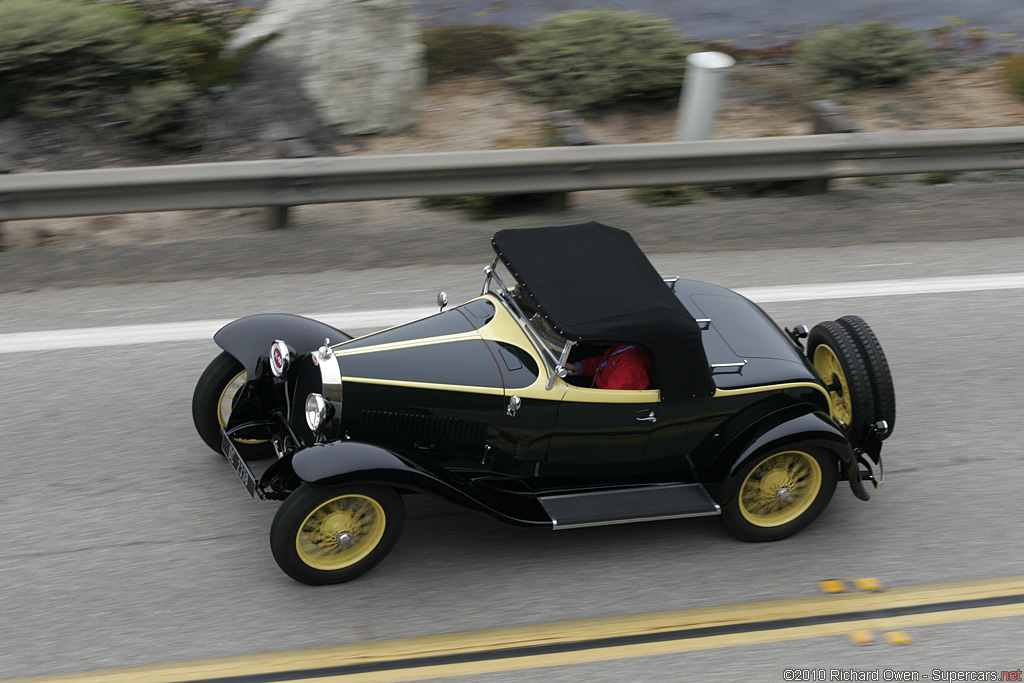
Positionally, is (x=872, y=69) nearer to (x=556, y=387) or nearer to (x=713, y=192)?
(x=713, y=192)

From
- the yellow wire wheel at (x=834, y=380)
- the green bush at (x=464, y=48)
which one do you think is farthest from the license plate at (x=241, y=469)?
the green bush at (x=464, y=48)

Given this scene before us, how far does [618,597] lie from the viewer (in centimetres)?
508

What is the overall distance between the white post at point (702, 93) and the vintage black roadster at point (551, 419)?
15.1ft

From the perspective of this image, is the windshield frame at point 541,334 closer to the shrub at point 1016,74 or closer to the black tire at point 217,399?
the black tire at point 217,399

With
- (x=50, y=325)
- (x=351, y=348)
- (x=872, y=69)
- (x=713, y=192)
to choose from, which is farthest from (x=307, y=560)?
(x=872, y=69)

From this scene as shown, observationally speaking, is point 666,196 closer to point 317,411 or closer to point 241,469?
point 317,411

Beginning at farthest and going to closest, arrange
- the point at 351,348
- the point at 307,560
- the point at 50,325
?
the point at 50,325
the point at 351,348
the point at 307,560

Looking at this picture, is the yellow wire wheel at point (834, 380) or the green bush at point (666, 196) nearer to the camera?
the yellow wire wheel at point (834, 380)

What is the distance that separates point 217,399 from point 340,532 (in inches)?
52.7

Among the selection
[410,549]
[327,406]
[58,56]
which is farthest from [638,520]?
[58,56]

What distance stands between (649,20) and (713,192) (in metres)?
2.91

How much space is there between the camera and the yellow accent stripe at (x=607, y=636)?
14.9 feet

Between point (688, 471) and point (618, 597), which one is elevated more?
point (688, 471)

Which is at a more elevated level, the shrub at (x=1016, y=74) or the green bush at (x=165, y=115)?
the shrub at (x=1016, y=74)
